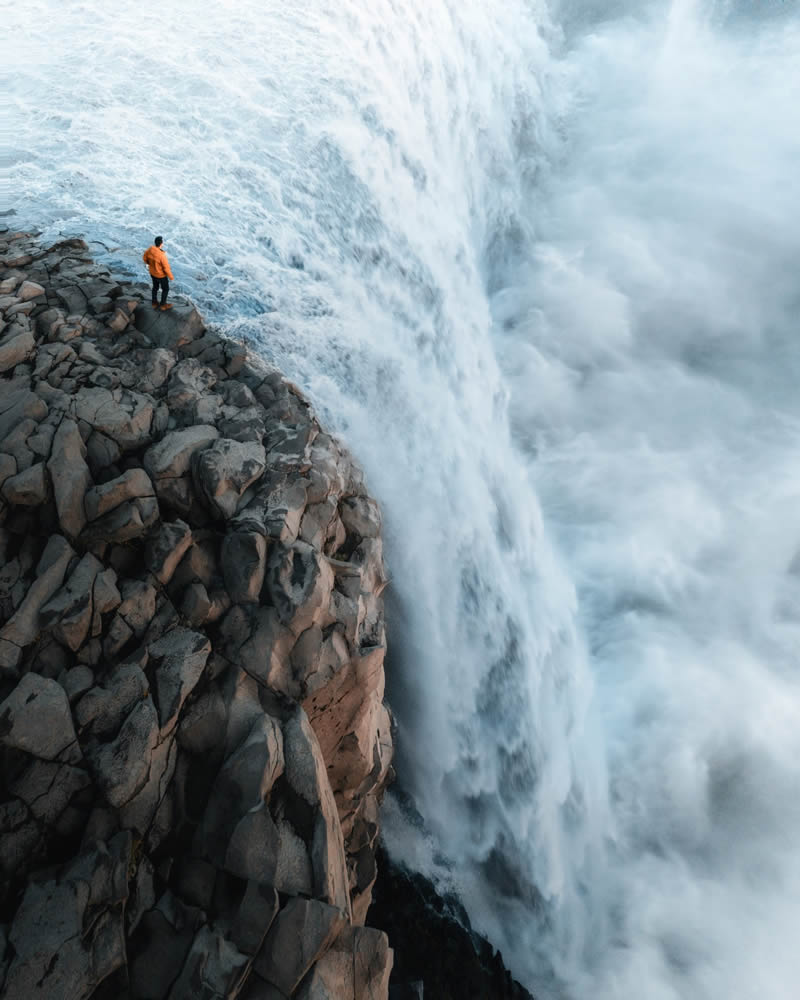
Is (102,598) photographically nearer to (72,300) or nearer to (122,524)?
(122,524)

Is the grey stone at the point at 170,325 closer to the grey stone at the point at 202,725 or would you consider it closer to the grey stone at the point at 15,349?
the grey stone at the point at 15,349

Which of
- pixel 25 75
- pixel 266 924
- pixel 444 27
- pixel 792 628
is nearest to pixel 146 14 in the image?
pixel 25 75

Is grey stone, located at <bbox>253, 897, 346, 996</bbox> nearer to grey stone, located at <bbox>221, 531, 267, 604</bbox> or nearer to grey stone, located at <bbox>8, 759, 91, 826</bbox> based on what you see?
grey stone, located at <bbox>8, 759, 91, 826</bbox>

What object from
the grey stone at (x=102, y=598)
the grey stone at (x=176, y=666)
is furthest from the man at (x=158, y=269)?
the grey stone at (x=176, y=666)

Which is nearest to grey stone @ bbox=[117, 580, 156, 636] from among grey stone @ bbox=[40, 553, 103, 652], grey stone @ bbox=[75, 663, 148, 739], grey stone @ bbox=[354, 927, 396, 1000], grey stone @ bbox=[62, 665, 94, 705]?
grey stone @ bbox=[40, 553, 103, 652]

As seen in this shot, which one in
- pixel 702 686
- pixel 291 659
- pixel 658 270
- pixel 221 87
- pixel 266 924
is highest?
pixel 221 87

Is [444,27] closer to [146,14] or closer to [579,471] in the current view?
[146,14]

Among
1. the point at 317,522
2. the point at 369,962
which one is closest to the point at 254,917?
the point at 369,962
